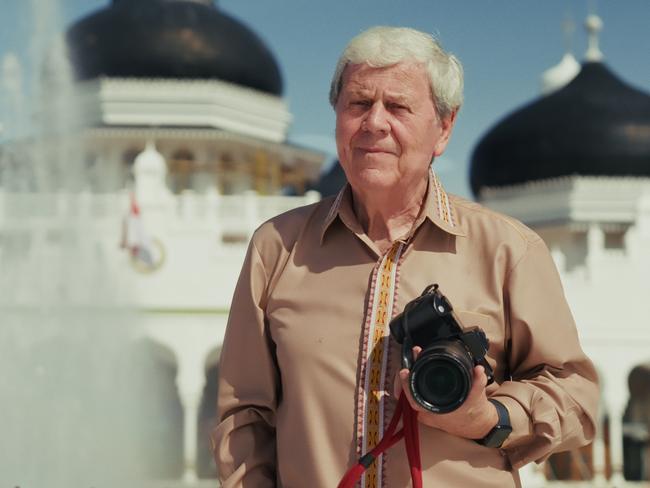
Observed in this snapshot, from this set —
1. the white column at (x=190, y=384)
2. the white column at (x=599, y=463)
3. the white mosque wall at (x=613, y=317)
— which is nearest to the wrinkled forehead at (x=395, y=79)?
the white column at (x=190, y=384)

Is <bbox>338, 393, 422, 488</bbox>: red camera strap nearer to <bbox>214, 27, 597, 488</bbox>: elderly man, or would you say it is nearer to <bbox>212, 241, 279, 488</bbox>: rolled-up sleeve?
<bbox>214, 27, 597, 488</bbox>: elderly man

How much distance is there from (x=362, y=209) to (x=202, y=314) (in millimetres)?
16644

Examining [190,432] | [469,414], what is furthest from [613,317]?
[469,414]

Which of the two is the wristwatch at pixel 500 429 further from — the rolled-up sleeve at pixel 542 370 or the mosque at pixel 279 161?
the mosque at pixel 279 161

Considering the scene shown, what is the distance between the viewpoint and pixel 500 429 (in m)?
2.21

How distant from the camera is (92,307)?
Result: 54.6 ft

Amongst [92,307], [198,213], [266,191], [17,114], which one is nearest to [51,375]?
[92,307]

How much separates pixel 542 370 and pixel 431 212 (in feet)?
1.20

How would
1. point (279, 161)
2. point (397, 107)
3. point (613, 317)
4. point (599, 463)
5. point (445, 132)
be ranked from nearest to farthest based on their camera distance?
point (397, 107) → point (445, 132) → point (599, 463) → point (613, 317) → point (279, 161)

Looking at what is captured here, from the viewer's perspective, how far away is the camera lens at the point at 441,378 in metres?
2.12

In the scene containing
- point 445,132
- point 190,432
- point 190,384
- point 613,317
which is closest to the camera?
point 445,132

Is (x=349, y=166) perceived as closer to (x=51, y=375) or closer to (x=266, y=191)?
(x=51, y=375)

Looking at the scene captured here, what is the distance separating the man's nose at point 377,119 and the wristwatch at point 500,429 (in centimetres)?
→ 54

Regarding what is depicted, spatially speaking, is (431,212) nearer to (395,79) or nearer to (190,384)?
(395,79)
